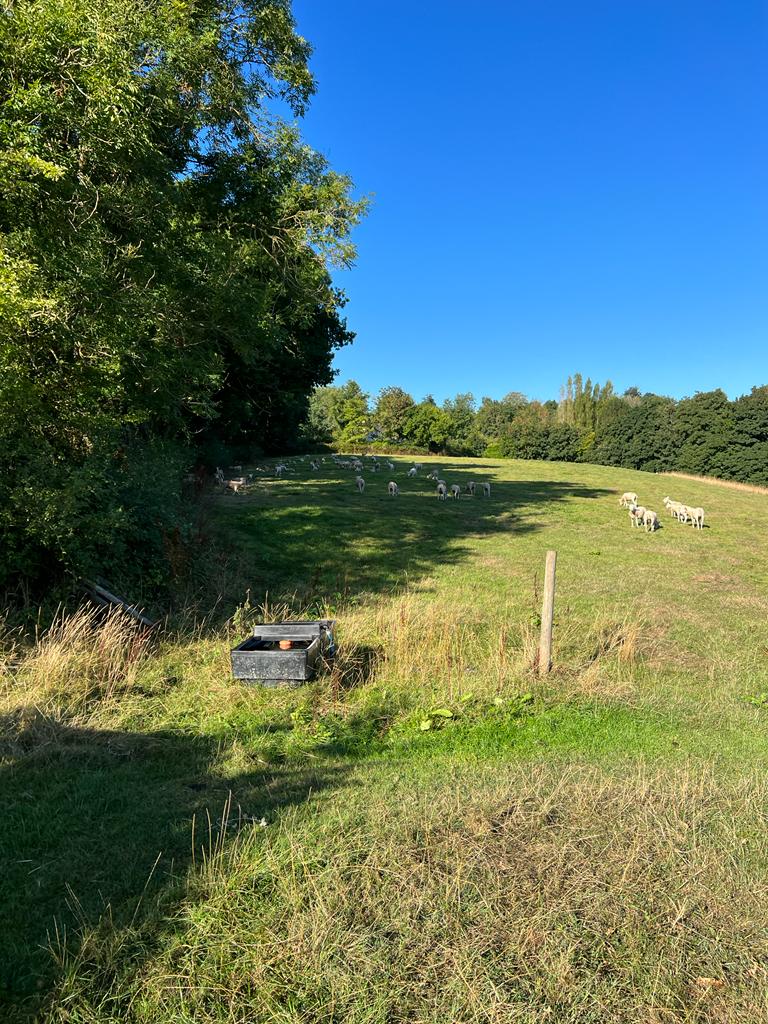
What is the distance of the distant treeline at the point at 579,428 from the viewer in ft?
183

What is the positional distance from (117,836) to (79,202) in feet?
29.5

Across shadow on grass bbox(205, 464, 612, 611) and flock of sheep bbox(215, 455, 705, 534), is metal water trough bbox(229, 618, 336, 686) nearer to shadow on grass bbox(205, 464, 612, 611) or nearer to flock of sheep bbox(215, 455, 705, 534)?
shadow on grass bbox(205, 464, 612, 611)

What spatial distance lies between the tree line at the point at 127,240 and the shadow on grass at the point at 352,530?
301 cm

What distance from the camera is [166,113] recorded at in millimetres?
10688

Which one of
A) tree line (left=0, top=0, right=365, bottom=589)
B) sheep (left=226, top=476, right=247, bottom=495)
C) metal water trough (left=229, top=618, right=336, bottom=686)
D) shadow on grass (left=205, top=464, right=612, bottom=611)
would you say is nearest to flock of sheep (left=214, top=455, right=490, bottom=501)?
sheep (left=226, top=476, right=247, bottom=495)

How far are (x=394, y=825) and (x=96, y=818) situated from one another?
2.43 metres

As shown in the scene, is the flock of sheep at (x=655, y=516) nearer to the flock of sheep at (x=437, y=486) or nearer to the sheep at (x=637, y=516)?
the sheep at (x=637, y=516)

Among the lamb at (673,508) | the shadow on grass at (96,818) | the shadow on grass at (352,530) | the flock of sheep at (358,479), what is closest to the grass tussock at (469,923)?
the shadow on grass at (96,818)

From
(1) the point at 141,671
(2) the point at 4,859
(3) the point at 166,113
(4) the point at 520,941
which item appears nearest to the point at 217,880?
(2) the point at 4,859

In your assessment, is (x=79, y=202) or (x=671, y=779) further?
(x=79, y=202)

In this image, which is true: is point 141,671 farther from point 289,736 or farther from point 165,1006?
point 165,1006

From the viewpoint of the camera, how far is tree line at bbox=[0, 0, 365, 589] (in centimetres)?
788

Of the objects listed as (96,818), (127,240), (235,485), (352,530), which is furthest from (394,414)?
(96,818)

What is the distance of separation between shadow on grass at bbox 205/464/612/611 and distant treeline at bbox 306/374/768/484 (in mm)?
30657
